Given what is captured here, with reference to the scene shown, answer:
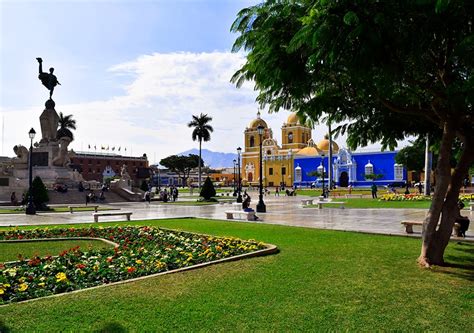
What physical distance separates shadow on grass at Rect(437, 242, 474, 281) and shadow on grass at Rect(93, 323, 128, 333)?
567cm

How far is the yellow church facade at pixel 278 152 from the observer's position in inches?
3570

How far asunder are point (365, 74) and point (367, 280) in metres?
3.36

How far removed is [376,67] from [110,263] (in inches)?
227

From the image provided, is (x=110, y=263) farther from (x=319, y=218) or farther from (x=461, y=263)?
(x=319, y=218)

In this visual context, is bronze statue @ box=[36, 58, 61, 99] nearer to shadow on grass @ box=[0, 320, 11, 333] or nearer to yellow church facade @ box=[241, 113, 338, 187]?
shadow on grass @ box=[0, 320, 11, 333]

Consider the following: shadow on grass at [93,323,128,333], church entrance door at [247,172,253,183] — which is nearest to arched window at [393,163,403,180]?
church entrance door at [247,172,253,183]

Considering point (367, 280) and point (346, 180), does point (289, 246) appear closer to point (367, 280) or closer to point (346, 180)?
point (367, 280)

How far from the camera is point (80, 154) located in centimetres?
10150

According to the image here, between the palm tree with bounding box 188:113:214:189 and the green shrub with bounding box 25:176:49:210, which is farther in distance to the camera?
the palm tree with bounding box 188:113:214:189

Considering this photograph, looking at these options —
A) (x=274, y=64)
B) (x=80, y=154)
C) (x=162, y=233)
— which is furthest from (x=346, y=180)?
(x=274, y=64)

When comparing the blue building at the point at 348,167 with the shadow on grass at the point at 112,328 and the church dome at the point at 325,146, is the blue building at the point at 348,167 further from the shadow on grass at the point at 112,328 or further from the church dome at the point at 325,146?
the shadow on grass at the point at 112,328

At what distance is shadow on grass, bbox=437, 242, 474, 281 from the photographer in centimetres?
761

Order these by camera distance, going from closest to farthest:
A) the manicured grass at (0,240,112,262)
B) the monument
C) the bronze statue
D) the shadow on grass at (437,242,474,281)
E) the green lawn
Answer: the green lawn → the shadow on grass at (437,242,474,281) → the manicured grass at (0,240,112,262) → the monument → the bronze statue

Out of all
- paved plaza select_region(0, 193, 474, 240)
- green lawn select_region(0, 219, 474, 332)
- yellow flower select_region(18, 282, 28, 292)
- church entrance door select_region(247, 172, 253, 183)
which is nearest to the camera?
green lawn select_region(0, 219, 474, 332)
